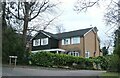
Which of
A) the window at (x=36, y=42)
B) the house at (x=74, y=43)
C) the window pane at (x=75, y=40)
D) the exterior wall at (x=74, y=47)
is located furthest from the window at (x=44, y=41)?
the window pane at (x=75, y=40)

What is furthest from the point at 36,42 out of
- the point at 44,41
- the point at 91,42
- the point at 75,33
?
the point at 91,42

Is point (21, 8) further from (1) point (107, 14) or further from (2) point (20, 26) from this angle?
(1) point (107, 14)

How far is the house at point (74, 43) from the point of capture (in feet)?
198

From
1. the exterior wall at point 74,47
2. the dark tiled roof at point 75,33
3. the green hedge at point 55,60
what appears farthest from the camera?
the dark tiled roof at point 75,33

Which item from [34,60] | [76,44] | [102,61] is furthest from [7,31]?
[76,44]

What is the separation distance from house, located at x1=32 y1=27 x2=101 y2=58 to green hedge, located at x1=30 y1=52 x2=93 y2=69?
13986 mm

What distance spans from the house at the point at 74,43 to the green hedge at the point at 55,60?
551 inches

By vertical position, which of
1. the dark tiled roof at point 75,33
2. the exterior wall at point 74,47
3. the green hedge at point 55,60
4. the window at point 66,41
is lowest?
the green hedge at point 55,60

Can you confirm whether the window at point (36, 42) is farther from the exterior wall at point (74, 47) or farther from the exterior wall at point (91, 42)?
the exterior wall at point (91, 42)

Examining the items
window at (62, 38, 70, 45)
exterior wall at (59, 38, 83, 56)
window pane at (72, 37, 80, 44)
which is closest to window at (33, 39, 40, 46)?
exterior wall at (59, 38, 83, 56)

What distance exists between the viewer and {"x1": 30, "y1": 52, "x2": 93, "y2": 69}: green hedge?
3822cm

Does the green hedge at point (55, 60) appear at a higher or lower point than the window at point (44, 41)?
lower

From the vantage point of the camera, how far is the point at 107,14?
23.6 metres

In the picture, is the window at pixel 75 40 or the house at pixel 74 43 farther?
the window at pixel 75 40
